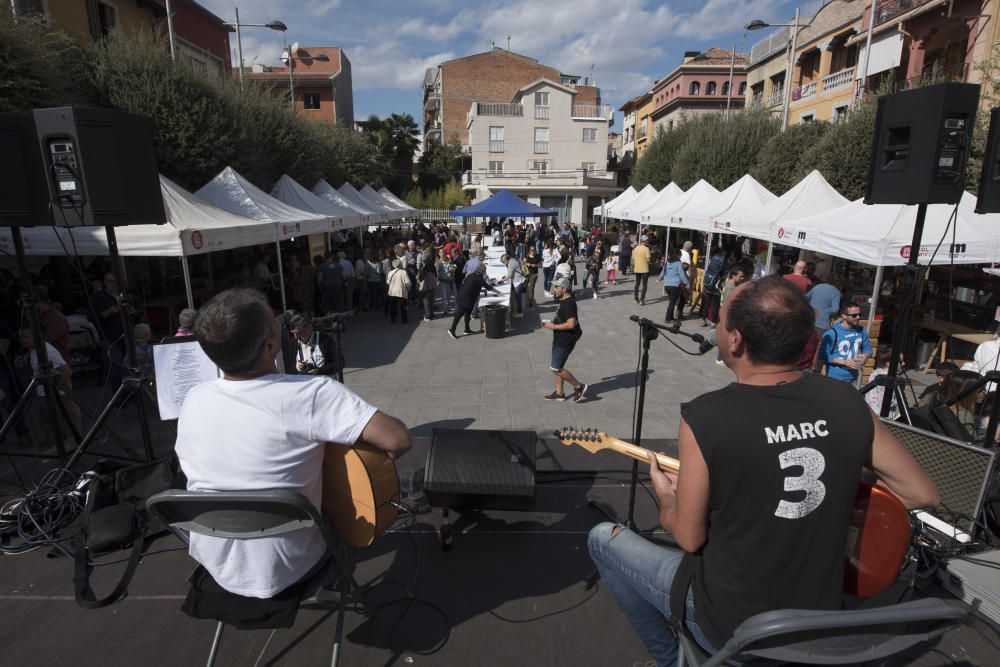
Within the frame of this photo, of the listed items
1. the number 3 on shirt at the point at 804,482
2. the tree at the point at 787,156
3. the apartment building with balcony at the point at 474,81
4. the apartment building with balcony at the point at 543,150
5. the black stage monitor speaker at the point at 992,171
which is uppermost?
the apartment building with balcony at the point at 474,81

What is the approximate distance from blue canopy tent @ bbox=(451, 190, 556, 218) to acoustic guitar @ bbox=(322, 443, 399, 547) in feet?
41.9

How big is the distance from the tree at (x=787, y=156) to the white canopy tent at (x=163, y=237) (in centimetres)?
1411

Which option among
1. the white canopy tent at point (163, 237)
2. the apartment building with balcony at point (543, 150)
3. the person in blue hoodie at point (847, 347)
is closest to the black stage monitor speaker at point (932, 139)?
the person in blue hoodie at point (847, 347)

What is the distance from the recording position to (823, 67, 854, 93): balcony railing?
20922mm

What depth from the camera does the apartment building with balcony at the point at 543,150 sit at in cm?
4384

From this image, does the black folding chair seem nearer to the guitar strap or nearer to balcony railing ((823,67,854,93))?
the guitar strap

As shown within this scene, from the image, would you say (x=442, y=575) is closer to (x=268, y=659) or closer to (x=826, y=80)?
(x=268, y=659)

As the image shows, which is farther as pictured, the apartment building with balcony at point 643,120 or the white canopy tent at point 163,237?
the apartment building with balcony at point 643,120

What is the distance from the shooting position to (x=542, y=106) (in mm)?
44250

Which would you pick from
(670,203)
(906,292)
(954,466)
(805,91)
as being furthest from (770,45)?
(954,466)

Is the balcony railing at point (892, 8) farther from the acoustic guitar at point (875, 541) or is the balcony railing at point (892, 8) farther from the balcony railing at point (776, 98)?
the acoustic guitar at point (875, 541)

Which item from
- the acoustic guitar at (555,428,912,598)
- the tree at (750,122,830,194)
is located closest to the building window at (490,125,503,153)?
the tree at (750,122,830,194)

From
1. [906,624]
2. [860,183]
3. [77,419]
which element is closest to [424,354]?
[77,419]

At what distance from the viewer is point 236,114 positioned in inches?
454
